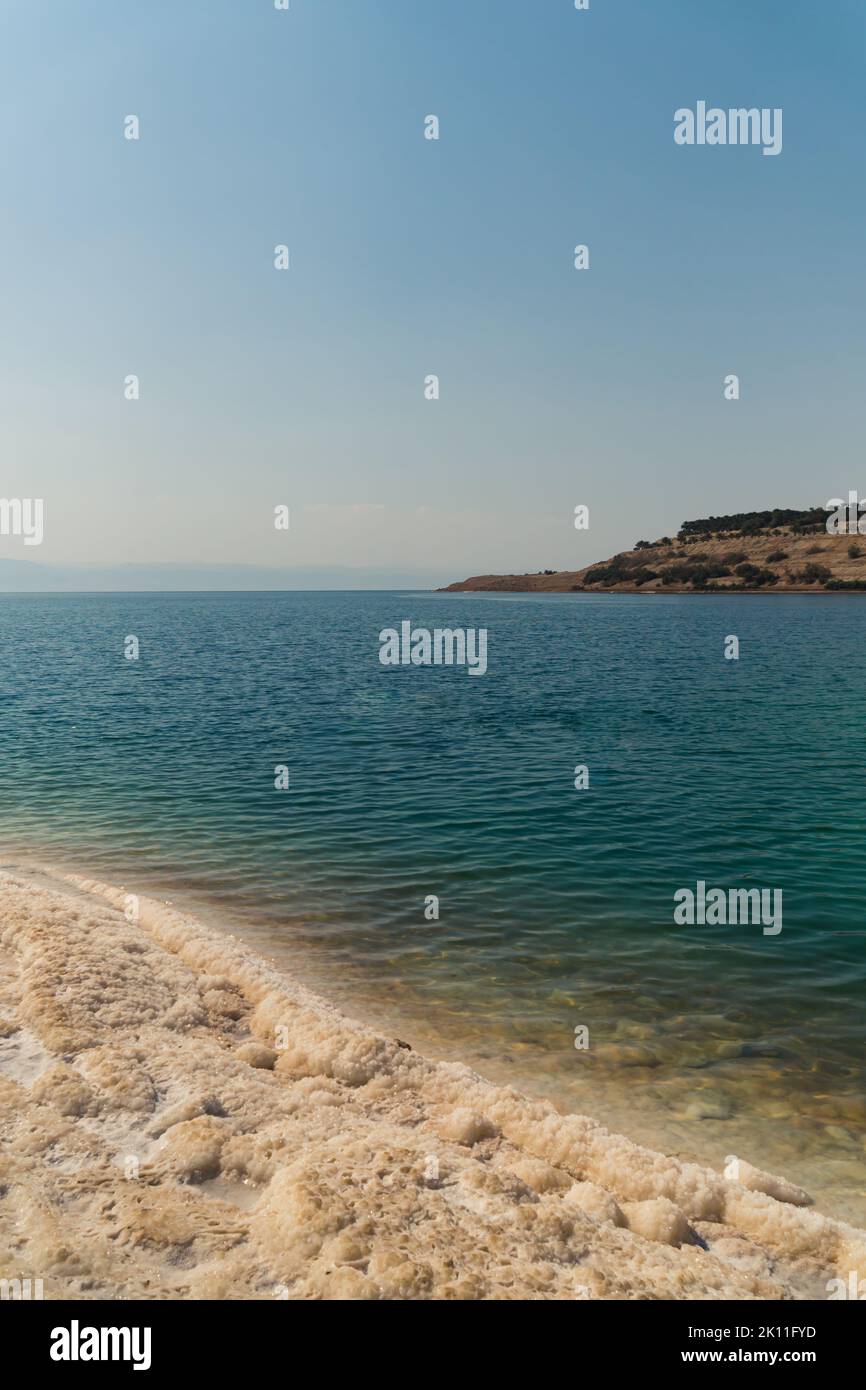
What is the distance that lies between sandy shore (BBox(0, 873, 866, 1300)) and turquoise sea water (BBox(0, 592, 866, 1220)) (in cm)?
188

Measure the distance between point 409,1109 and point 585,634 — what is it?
340 feet

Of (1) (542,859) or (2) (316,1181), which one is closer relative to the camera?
(2) (316,1181)

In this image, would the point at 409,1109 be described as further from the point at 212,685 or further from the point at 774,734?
the point at 212,685

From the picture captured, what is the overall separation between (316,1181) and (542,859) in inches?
575

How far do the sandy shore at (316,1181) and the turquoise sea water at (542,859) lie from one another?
188 centimetres

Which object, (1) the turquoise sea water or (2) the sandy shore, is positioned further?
(1) the turquoise sea water

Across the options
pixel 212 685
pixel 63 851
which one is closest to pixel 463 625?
pixel 212 685

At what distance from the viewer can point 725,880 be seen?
2008 cm

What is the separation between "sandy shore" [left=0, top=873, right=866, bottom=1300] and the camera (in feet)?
22.3

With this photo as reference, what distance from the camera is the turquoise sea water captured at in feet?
40.7

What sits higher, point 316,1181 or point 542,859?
point 316,1181

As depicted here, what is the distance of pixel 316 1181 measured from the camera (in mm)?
→ 7738

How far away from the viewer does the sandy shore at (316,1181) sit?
267 inches
